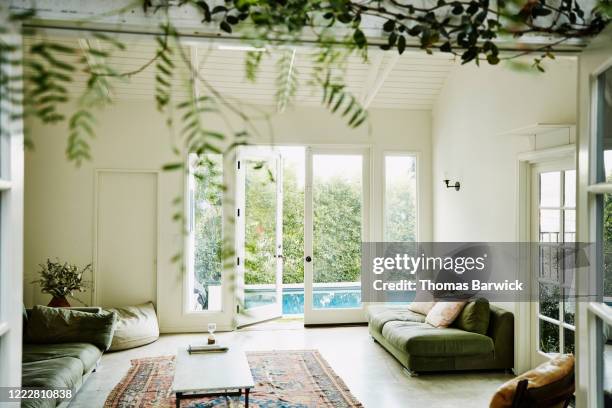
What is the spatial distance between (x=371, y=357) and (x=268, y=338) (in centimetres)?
135

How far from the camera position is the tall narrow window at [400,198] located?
6832 millimetres

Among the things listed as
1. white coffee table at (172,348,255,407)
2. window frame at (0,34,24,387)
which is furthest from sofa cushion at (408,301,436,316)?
window frame at (0,34,24,387)

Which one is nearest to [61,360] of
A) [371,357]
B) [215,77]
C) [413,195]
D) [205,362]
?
[205,362]

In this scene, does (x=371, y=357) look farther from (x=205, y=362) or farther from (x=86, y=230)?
(x=86, y=230)

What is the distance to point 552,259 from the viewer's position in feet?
14.3

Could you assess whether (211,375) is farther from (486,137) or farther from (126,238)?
(486,137)

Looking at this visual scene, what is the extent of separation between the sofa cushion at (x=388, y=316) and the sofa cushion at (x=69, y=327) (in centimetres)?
258

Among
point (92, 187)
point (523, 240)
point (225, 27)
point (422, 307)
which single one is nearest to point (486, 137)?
point (523, 240)

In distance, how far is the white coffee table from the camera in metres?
3.54

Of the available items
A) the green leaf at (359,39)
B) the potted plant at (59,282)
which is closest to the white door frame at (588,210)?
the green leaf at (359,39)

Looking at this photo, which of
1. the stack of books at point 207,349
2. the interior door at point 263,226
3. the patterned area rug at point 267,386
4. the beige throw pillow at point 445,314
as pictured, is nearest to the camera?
the patterned area rug at point 267,386

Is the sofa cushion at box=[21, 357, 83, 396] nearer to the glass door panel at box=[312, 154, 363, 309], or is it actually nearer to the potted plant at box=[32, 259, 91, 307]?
the potted plant at box=[32, 259, 91, 307]

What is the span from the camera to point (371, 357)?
17.4ft

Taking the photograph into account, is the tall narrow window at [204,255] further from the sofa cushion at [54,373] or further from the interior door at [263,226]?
the sofa cushion at [54,373]
